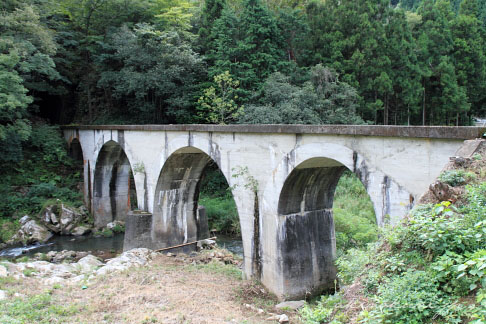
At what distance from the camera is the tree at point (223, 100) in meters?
20.4

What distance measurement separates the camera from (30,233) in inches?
710

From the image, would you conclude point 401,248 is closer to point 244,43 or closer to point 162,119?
point 244,43

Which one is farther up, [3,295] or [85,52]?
[85,52]

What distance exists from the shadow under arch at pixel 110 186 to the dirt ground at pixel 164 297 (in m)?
9.88

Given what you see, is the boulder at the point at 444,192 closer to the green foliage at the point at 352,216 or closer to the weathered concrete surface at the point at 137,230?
the green foliage at the point at 352,216

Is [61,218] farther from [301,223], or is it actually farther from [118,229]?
[301,223]

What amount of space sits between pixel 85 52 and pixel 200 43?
7.93 metres

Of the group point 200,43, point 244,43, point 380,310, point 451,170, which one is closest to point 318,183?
point 451,170

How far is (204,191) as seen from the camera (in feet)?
78.6

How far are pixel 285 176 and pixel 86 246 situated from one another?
11656mm

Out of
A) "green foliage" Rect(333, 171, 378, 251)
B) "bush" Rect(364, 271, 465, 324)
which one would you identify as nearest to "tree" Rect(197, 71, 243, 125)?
"green foliage" Rect(333, 171, 378, 251)

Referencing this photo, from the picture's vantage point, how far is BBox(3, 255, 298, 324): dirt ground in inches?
307

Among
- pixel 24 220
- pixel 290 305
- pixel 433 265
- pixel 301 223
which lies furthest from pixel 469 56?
pixel 433 265

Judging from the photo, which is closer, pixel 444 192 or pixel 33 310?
pixel 444 192
